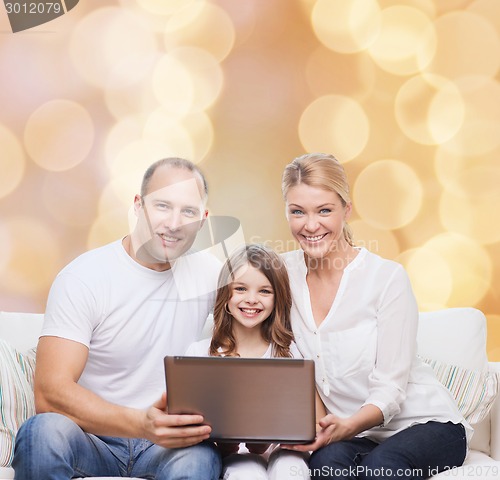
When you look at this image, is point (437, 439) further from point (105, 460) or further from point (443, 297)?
point (443, 297)

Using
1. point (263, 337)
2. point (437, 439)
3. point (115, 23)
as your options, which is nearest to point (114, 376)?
point (263, 337)

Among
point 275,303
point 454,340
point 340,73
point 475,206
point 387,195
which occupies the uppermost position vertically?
point 340,73

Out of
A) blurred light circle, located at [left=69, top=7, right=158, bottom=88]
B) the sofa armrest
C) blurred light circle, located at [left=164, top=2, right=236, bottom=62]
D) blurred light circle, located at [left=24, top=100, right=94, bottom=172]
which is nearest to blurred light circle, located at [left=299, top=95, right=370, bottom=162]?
blurred light circle, located at [left=164, top=2, right=236, bottom=62]

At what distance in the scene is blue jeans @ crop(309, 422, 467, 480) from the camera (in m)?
1.58

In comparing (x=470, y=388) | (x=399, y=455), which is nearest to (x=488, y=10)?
(x=470, y=388)

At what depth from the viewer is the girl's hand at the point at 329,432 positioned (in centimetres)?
163

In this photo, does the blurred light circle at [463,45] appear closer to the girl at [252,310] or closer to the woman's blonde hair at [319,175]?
the woman's blonde hair at [319,175]

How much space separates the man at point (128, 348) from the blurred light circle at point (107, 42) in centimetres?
113

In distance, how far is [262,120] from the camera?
2.94m

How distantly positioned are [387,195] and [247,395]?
1.55 meters

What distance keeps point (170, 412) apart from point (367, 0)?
6.71 feet

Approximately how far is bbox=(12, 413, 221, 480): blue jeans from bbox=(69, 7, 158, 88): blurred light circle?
172 cm

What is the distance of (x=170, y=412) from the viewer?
157 centimetres

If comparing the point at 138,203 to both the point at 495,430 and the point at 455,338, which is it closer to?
the point at 455,338
